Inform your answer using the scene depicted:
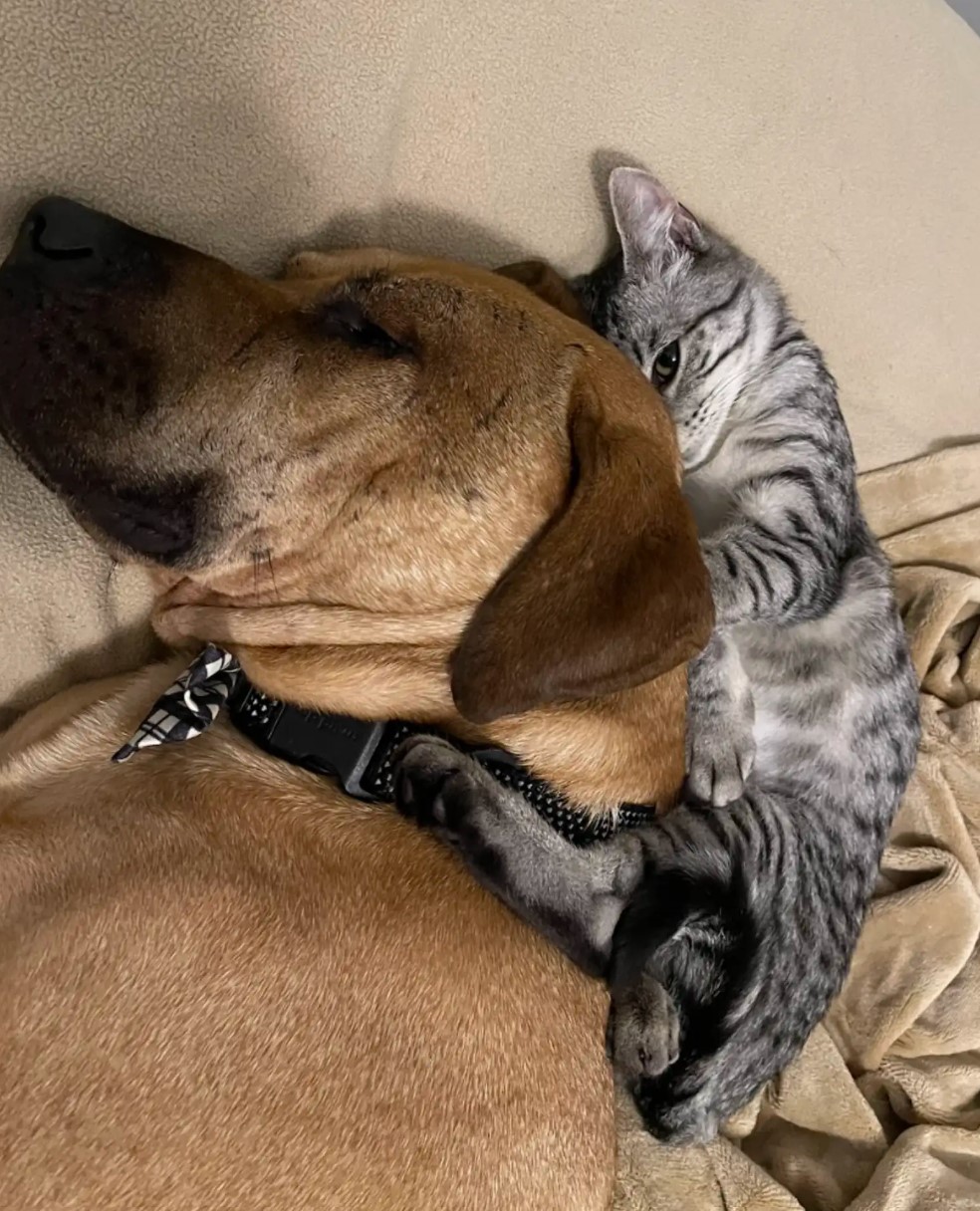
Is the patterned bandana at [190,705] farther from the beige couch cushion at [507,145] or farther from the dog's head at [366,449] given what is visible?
the beige couch cushion at [507,145]

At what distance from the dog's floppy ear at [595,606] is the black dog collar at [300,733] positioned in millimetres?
213

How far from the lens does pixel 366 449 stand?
5.02 ft

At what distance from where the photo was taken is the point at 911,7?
265cm

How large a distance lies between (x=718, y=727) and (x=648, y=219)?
1067mm

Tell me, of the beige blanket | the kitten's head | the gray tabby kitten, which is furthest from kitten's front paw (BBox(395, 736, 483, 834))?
the kitten's head

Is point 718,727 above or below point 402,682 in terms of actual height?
below

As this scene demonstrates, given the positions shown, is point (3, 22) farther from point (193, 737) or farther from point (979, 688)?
point (979, 688)

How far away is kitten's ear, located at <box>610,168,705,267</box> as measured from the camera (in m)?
2.19

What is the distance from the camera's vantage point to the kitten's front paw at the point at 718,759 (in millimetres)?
2088

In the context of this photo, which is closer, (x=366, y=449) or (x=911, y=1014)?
(x=366, y=449)

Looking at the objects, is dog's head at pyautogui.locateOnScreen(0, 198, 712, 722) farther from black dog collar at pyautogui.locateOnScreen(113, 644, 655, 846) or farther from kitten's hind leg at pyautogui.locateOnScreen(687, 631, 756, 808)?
kitten's hind leg at pyautogui.locateOnScreen(687, 631, 756, 808)

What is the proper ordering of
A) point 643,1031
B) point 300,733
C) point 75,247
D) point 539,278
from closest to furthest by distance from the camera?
point 75,247 < point 300,733 < point 643,1031 < point 539,278

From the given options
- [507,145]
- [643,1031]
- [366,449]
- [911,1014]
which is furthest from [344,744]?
[911,1014]

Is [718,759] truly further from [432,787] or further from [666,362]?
[666,362]
